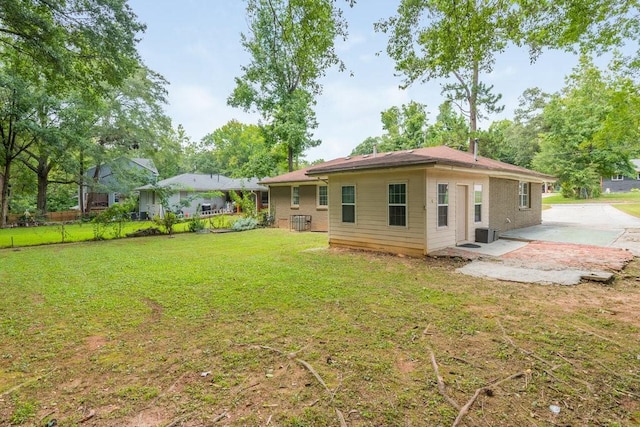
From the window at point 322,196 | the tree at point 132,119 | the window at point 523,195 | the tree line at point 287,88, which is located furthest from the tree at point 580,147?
the tree at point 132,119

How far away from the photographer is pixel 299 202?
654 inches

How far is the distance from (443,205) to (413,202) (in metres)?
1.08

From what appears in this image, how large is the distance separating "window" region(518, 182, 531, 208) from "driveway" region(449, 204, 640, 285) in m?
1.92

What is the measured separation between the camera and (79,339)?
3.81 m

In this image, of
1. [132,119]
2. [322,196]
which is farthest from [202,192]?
[322,196]

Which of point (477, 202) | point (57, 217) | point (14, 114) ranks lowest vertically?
point (57, 217)

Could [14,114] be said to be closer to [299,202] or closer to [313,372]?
[299,202]

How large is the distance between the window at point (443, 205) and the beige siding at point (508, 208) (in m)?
3.18

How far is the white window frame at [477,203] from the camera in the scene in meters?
10.6

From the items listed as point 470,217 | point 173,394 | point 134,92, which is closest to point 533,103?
point 470,217

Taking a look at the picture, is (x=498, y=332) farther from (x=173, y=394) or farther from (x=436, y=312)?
(x=173, y=394)

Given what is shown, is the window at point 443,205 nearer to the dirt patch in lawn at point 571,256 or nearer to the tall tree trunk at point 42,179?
the dirt patch in lawn at point 571,256

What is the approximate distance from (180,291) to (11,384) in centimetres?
292

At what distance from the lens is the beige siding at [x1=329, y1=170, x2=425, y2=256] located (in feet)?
28.3
